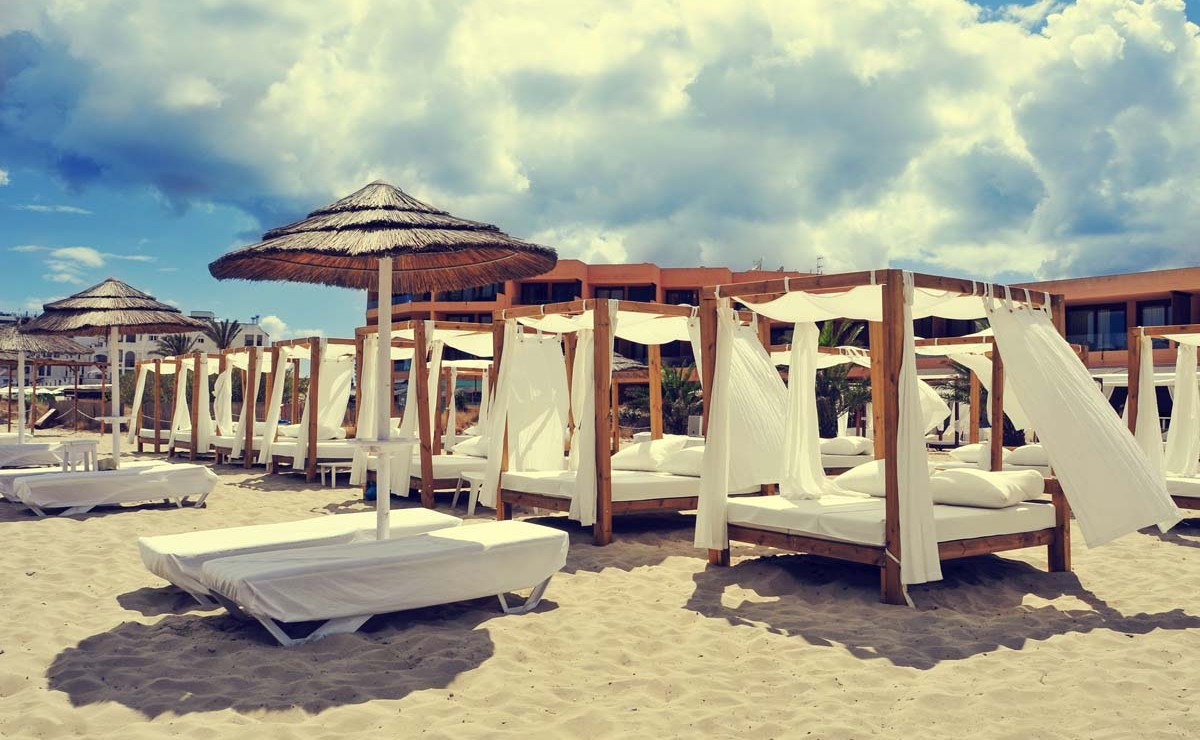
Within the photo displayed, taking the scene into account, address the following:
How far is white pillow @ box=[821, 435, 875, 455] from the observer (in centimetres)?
1495

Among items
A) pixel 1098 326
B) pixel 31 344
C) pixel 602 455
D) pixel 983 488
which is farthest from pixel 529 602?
pixel 1098 326

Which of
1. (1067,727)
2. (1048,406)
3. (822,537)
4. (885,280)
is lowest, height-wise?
(1067,727)

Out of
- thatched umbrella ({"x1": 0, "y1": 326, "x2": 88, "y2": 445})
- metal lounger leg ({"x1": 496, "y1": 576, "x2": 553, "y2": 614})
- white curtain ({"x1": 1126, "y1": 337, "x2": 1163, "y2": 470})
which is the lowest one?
metal lounger leg ({"x1": 496, "y1": 576, "x2": 553, "y2": 614})

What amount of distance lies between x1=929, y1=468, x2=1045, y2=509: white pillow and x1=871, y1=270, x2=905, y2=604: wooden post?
2.33 ft

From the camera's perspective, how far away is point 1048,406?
6.46 m

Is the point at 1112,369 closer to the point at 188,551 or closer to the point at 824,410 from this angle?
the point at 824,410

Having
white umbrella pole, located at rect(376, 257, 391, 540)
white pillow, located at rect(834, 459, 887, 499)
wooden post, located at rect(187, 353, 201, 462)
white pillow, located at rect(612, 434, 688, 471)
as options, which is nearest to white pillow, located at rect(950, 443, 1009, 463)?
white pillow, located at rect(612, 434, 688, 471)

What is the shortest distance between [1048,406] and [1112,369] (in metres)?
23.9

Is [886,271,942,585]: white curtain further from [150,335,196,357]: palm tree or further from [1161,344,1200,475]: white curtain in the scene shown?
[150,335,196,357]: palm tree

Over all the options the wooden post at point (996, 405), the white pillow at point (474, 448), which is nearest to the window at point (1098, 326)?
the wooden post at point (996, 405)

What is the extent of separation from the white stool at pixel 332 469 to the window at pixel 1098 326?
79.9 ft

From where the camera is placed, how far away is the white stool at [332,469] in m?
13.1

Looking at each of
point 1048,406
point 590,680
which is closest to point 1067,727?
point 590,680

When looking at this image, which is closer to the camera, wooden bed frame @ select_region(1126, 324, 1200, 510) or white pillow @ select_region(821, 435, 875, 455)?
wooden bed frame @ select_region(1126, 324, 1200, 510)
